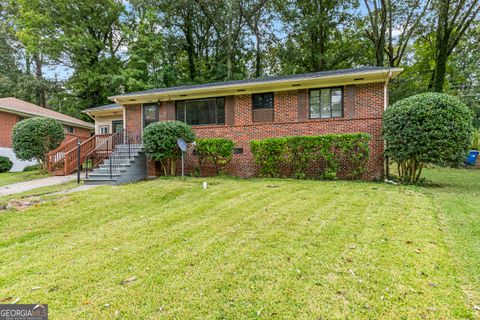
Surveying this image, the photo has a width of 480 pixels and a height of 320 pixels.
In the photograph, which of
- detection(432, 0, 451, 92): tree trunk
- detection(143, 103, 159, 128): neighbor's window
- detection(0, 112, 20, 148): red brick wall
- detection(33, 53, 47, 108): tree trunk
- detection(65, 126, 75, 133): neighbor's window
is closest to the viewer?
detection(143, 103, 159, 128): neighbor's window

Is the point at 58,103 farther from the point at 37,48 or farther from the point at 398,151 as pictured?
the point at 398,151

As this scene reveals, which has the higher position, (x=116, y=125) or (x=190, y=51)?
(x=190, y=51)

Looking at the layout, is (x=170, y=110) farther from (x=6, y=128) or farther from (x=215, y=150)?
(x=6, y=128)

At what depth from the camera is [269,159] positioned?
942 cm

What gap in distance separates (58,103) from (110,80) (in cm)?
860

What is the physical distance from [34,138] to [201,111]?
7.26 meters

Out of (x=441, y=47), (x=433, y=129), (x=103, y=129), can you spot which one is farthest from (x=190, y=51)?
(x=433, y=129)

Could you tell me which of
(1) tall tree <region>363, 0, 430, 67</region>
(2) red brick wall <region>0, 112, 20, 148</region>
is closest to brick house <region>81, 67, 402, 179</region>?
(2) red brick wall <region>0, 112, 20, 148</region>

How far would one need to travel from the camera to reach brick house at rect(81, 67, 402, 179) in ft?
30.5

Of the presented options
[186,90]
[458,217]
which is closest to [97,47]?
[186,90]

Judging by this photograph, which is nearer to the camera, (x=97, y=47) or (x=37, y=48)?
(x=37, y=48)

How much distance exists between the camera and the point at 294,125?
400 inches

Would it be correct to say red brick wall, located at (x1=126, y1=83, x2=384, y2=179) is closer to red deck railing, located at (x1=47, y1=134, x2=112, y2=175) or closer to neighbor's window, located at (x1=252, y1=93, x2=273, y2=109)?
neighbor's window, located at (x1=252, y1=93, x2=273, y2=109)

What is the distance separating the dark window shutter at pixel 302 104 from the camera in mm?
10060
